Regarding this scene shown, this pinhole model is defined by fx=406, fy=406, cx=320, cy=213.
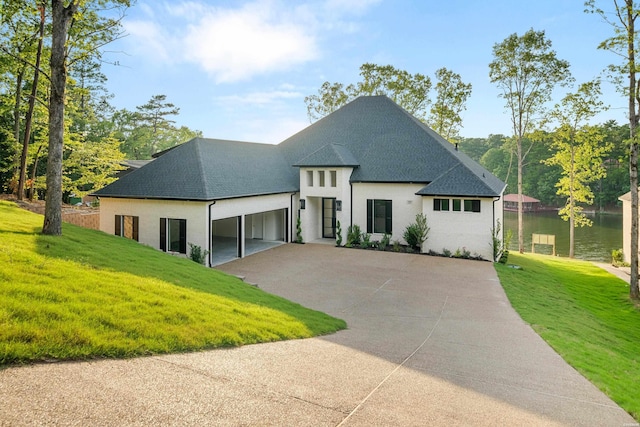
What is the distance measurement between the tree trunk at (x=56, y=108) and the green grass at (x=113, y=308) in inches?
25.0

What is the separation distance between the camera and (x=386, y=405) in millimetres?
4695

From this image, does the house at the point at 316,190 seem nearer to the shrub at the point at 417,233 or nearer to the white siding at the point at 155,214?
the white siding at the point at 155,214

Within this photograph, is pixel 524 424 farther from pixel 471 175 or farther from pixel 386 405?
pixel 471 175

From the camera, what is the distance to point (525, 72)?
81.4 feet

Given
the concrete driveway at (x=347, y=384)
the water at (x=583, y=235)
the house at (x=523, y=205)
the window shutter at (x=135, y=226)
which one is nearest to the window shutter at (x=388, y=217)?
the concrete driveway at (x=347, y=384)

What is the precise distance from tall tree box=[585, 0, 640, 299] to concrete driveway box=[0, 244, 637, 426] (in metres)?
8.68

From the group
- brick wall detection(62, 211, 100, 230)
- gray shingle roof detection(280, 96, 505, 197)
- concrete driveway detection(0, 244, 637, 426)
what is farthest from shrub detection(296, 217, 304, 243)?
concrete driveway detection(0, 244, 637, 426)

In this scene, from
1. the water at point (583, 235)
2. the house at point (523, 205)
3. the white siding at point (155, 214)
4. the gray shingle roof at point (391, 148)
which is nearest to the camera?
the white siding at point (155, 214)

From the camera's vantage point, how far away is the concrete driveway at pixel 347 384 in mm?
3830

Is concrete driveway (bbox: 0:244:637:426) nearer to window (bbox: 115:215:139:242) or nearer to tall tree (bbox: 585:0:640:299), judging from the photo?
tall tree (bbox: 585:0:640:299)

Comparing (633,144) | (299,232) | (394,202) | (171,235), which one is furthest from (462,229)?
(171,235)

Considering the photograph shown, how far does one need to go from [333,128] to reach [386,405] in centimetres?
2166

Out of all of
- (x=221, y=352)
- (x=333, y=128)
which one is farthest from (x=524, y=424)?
(x=333, y=128)

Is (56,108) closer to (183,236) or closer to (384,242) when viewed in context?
(183,236)
